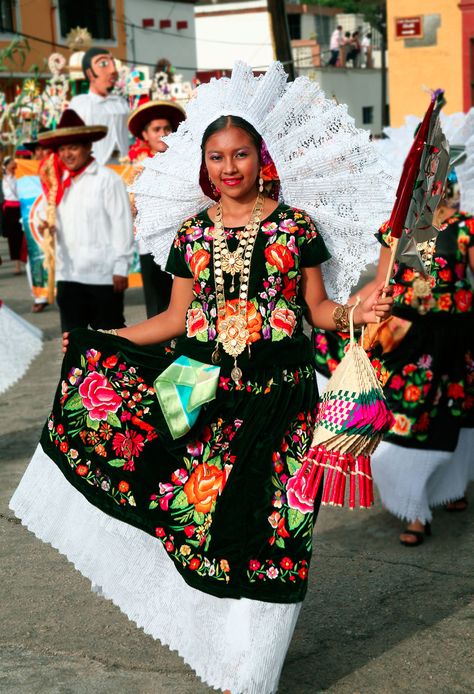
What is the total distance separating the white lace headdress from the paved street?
1241 millimetres

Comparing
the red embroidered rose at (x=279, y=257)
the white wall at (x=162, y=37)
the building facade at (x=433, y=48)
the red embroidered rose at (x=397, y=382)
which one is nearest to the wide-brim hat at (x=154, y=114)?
the red embroidered rose at (x=397, y=382)

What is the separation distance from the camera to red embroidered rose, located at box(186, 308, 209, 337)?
4.03m

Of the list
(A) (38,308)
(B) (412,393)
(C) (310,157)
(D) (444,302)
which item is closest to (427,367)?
(B) (412,393)

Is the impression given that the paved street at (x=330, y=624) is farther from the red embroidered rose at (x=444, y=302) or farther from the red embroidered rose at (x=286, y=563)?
the red embroidered rose at (x=444, y=302)

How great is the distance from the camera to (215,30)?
169ft

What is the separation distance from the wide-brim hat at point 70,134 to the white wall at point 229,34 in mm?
44717

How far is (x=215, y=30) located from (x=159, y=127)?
148 feet

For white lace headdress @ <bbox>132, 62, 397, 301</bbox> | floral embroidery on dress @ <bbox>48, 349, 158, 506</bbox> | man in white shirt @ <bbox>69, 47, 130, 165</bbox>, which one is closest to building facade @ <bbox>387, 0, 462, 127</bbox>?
man in white shirt @ <bbox>69, 47, 130, 165</bbox>

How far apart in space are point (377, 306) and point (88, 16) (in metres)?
42.1

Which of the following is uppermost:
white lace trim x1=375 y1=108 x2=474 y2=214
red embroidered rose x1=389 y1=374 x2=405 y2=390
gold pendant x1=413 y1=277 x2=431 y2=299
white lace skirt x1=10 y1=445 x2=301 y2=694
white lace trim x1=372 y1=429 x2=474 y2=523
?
white lace trim x1=375 y1=108 x2=474 y2=214

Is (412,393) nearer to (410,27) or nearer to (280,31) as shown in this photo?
(280,31)

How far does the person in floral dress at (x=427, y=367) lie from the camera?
5.56m

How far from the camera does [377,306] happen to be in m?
3.69

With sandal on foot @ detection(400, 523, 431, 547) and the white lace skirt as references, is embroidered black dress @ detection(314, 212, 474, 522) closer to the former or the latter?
sandal on foot @ detection(400, 523, 431, 547)
